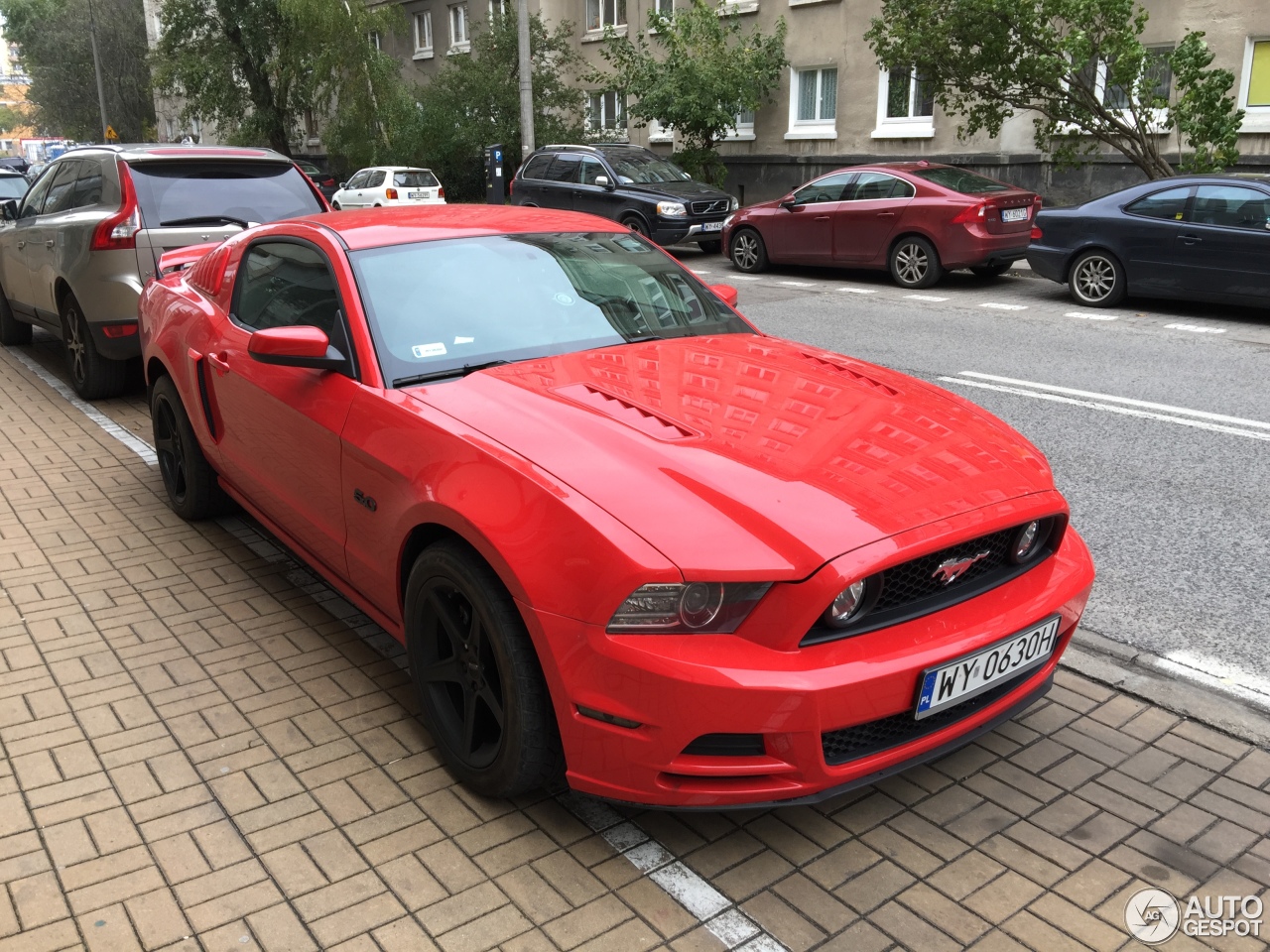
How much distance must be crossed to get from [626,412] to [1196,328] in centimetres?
947

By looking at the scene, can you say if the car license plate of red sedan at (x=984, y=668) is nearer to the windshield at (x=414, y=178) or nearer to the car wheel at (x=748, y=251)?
the car wheel at (x=748, y=251)

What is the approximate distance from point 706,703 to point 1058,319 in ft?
33.1

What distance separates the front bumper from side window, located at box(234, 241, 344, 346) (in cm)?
175

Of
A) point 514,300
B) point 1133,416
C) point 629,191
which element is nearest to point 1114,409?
point 1133,416

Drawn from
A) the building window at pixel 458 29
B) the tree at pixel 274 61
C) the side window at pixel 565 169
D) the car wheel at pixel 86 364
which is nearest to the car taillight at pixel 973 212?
the side window at pixel 565 169

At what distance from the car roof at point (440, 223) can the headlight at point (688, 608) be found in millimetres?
2058

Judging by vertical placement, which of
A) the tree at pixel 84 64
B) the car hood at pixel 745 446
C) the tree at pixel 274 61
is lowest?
the car hood at pixel 745 446

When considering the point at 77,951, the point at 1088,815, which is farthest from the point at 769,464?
the point at 77,951

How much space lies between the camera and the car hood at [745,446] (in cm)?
270

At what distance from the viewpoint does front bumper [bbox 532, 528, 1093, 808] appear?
2.59m

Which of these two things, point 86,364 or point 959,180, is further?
point 959,180

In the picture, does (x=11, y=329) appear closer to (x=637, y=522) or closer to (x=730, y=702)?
(x=637, y=522)

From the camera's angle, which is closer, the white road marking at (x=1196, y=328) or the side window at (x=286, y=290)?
the side window at (x=286, y=290)

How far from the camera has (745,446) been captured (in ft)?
10.00
